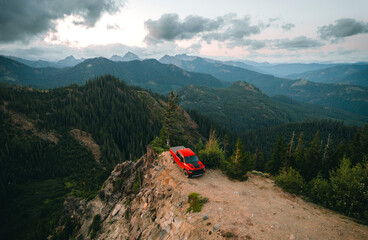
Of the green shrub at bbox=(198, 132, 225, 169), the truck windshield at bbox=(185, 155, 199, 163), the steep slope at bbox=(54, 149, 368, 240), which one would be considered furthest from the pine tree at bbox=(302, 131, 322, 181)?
the truck windshield at bbox=(185, 155, 199, 163)

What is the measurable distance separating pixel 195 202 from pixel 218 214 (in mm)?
2608

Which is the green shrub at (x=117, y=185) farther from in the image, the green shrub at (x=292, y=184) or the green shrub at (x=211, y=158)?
the green shrub at (x=292, y=184)

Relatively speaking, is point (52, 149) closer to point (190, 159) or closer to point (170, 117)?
point (170, 117)

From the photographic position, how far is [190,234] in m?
13.6

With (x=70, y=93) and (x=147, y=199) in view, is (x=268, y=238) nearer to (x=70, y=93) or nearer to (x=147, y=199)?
(x=147, y=199)

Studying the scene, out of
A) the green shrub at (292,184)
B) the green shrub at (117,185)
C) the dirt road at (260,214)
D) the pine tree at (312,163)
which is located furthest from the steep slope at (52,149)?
the green shrub at (292,184)

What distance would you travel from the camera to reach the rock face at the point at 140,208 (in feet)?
53.7

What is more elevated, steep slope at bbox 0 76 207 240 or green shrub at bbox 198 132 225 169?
green shrub at bbox 198 132 225 169

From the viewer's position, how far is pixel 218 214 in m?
14.9

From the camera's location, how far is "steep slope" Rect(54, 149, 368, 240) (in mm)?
13156

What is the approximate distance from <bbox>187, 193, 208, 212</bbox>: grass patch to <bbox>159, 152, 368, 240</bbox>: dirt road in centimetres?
50

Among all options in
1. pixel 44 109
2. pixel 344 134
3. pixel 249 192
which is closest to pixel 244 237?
pixel 249 192

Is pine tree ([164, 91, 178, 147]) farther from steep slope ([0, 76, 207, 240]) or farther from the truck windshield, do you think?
steep slope ([0, 76, 207, 240])

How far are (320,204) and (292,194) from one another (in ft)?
9.10
